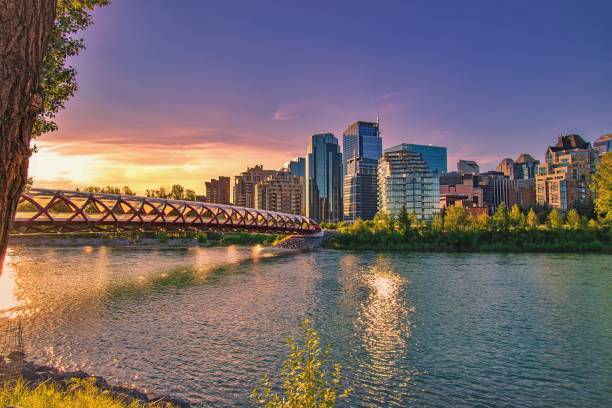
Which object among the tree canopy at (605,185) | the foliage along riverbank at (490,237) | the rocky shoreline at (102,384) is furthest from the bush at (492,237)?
the rocky shoreline at (102,384)

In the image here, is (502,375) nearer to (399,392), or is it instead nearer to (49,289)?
(399,392)

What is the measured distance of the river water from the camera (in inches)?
768

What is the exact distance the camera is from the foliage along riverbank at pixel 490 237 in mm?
96938

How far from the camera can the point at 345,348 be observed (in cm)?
2486

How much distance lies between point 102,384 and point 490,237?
106m

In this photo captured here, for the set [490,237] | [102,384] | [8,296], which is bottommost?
[8,296]

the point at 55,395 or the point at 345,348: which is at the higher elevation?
the point at 55,395

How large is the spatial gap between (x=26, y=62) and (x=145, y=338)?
25505mm

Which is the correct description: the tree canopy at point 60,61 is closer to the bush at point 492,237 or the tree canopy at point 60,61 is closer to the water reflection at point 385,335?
the water reflection at point 385,335

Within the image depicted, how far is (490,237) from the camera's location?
10612 centimetres

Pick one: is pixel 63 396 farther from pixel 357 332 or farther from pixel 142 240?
pixel 142 240

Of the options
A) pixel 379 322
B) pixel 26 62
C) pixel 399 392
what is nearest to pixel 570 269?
pixel 379 322

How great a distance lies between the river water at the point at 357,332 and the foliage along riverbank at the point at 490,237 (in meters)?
46.1

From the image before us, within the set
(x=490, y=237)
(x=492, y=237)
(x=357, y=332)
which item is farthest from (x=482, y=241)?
(x=357, y=332)
